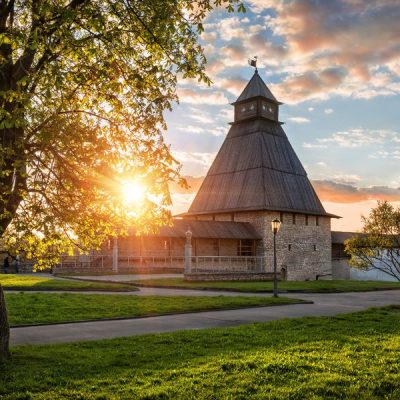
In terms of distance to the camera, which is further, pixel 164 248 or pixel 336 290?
pixel 164 248

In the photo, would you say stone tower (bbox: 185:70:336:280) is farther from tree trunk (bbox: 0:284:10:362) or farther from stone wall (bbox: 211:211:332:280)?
tree trunk (bbox: 0:284:10:362)

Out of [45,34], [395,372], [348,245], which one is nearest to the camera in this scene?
[395,372]

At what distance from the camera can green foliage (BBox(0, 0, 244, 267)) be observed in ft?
26.7

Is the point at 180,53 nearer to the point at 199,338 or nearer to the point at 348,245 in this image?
the point at 199,338

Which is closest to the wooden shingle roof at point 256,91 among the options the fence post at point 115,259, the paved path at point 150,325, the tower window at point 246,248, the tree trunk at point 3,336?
the tower window at point 246,248

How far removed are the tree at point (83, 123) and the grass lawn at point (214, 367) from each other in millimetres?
1354

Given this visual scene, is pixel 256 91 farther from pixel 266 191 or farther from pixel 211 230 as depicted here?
pixel 211 230

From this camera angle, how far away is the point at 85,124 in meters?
9.97

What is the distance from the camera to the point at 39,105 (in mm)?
9742

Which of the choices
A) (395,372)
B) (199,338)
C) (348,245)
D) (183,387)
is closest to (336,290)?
(348,245)

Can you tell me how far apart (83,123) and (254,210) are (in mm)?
36843

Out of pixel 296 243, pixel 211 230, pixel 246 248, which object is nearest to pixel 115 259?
pixel 211 230

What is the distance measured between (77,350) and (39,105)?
4.86 metres

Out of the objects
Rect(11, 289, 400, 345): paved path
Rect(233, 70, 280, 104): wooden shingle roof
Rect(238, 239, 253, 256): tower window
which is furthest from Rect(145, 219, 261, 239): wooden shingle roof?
Rect(11, 289, 400, 345): paved path
